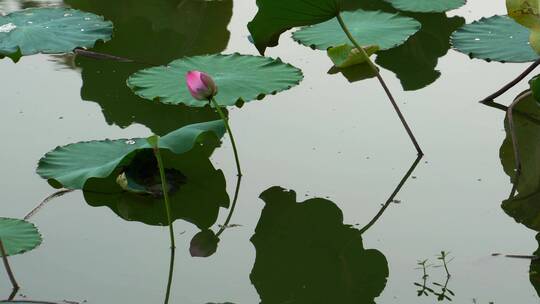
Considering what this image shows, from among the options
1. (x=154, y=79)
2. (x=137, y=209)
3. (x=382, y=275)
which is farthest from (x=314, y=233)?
(x=154, y=79)

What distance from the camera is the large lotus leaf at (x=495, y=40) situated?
3.07 m

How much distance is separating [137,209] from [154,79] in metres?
0.63

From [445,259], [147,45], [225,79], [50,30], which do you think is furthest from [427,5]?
[445,259]

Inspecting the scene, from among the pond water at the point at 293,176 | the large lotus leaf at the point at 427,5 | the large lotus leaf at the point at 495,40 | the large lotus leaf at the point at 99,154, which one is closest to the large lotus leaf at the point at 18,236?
the pond water at the point at 293,176

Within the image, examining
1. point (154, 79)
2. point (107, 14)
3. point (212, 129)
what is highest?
point (212, 129)

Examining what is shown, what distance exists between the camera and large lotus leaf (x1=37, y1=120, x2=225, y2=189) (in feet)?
7.22

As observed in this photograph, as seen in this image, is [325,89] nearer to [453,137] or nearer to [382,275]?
[453,137]

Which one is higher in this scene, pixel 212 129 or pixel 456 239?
pixel 212 129

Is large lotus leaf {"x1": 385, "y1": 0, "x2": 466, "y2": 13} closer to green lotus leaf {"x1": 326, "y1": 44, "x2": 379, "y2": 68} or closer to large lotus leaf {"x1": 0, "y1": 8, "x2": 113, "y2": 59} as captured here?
green lotus leaf {"x1": 326, "y1": 44, "x2": 379, "y2": 68}

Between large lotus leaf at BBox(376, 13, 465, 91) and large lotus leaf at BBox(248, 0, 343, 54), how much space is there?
600 millimetres

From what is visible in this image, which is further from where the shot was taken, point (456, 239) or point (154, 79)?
point (154, 79)

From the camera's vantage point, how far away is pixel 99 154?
2332 mm

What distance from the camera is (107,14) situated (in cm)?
370

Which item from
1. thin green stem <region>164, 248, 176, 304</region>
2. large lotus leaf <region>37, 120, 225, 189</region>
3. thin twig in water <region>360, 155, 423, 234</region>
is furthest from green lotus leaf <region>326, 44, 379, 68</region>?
thin green stem <region>164, 248, 176, 304</region>
